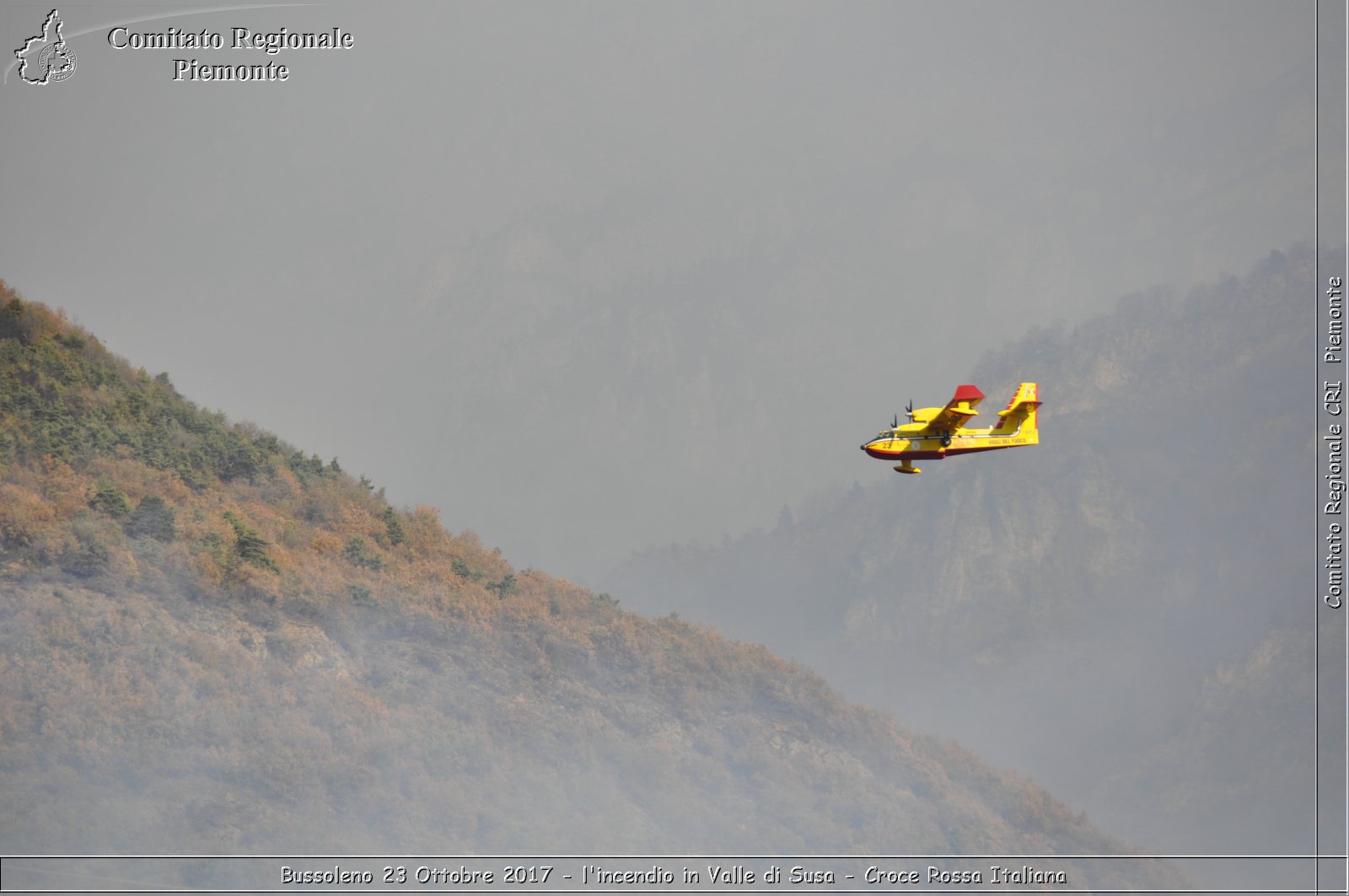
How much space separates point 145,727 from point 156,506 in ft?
40.1

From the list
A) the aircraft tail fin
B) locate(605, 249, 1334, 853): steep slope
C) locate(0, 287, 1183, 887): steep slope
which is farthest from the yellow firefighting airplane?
locate(605, 249, 1334, 853): steep slope

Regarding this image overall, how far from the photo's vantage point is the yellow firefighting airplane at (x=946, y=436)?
52.4 metres

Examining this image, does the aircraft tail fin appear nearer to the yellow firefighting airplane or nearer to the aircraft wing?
the yellow firefighting airplane

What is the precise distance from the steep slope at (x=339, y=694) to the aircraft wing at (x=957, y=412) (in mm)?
24804

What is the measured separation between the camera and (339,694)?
182ft

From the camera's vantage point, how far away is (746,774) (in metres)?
67.0

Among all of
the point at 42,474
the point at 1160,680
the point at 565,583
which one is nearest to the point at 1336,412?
the point at 1160,680

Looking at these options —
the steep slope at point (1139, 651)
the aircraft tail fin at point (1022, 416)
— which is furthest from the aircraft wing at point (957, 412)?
the steep slope at point (1139, 651)

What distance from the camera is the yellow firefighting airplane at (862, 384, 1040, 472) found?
5241 cm

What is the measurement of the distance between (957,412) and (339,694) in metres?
30.6

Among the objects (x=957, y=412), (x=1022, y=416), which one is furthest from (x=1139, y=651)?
(x=957, y=412)

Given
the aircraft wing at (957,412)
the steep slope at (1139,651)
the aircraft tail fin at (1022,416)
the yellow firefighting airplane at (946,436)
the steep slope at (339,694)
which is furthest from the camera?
the steep slope at (1139,651)

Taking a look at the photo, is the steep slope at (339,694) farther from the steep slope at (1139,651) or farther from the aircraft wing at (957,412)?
the steep slope at (1139,651)

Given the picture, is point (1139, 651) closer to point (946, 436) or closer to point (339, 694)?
point (946, 436)
